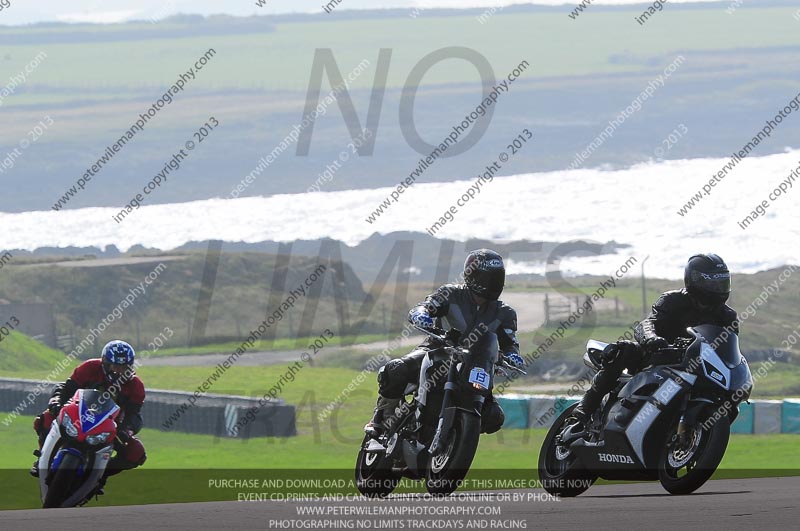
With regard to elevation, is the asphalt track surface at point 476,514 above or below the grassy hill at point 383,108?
below

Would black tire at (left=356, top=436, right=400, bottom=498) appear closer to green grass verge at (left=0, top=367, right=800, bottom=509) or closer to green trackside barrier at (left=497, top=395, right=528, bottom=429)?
green grass verge at (left=0, top=367, right=800, bottom=509)

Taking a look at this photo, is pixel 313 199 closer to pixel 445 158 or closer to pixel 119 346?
pixel 445 158

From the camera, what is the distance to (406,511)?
42.6ft

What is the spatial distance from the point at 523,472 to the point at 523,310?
4371 centimetres

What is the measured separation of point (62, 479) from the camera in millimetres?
16500

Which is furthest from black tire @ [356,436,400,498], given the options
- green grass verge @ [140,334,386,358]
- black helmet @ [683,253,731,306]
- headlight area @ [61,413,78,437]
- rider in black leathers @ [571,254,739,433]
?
green grass verge @ [140,334,386,358]

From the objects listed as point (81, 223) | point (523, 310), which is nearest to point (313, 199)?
point (81, 223)

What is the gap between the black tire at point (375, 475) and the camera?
1596 cm

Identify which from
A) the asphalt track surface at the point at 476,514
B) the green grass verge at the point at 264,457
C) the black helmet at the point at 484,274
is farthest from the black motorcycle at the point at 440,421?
the green grass verge at the point at 264,457

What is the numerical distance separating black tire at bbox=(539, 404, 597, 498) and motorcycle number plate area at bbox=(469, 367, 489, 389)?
4.55ft

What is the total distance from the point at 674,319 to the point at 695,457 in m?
1.56

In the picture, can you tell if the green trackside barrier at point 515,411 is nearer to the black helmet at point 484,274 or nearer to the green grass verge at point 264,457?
the green grass verge at point 264,457

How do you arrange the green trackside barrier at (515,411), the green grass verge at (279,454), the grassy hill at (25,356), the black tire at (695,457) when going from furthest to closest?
1. the grassy hill at (25,356)
2. the green trackside barrier at (515,411)
3. the green grass verge at (279,454)
4. the black tire at (695,457)

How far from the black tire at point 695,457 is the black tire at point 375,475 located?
303 cm
